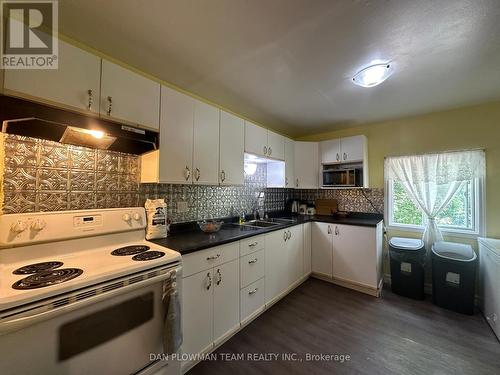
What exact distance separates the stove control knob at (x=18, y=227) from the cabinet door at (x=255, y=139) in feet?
6.10

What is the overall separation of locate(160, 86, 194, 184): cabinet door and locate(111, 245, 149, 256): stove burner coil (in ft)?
1.69

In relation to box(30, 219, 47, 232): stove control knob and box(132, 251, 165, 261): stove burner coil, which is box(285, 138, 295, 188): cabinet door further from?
box(30, 219, 47, 232): stove control knob

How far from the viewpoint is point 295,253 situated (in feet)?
8.81

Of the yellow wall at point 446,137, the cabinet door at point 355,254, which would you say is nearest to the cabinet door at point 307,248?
the cabinet door at point 355,254

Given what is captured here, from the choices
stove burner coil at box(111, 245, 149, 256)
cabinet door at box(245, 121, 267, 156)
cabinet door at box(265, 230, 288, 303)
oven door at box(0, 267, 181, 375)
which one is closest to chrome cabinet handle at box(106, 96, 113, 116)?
stove burner coil at box(111, 245, 149, 256)

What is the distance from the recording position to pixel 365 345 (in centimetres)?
174

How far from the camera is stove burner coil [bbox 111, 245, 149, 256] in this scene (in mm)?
1331

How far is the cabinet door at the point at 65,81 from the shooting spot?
106 centimetres

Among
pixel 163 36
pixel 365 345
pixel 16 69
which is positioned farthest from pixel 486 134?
pixel 16 69

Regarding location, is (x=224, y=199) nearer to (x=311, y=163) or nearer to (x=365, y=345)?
(x=311, y=163)

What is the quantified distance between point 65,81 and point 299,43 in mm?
1466

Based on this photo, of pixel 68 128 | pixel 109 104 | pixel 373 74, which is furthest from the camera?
pixel 373 74

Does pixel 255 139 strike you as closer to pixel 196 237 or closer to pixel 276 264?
pixel 196 237

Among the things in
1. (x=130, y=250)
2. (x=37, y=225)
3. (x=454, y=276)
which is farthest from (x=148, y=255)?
(x=454, y=276)
